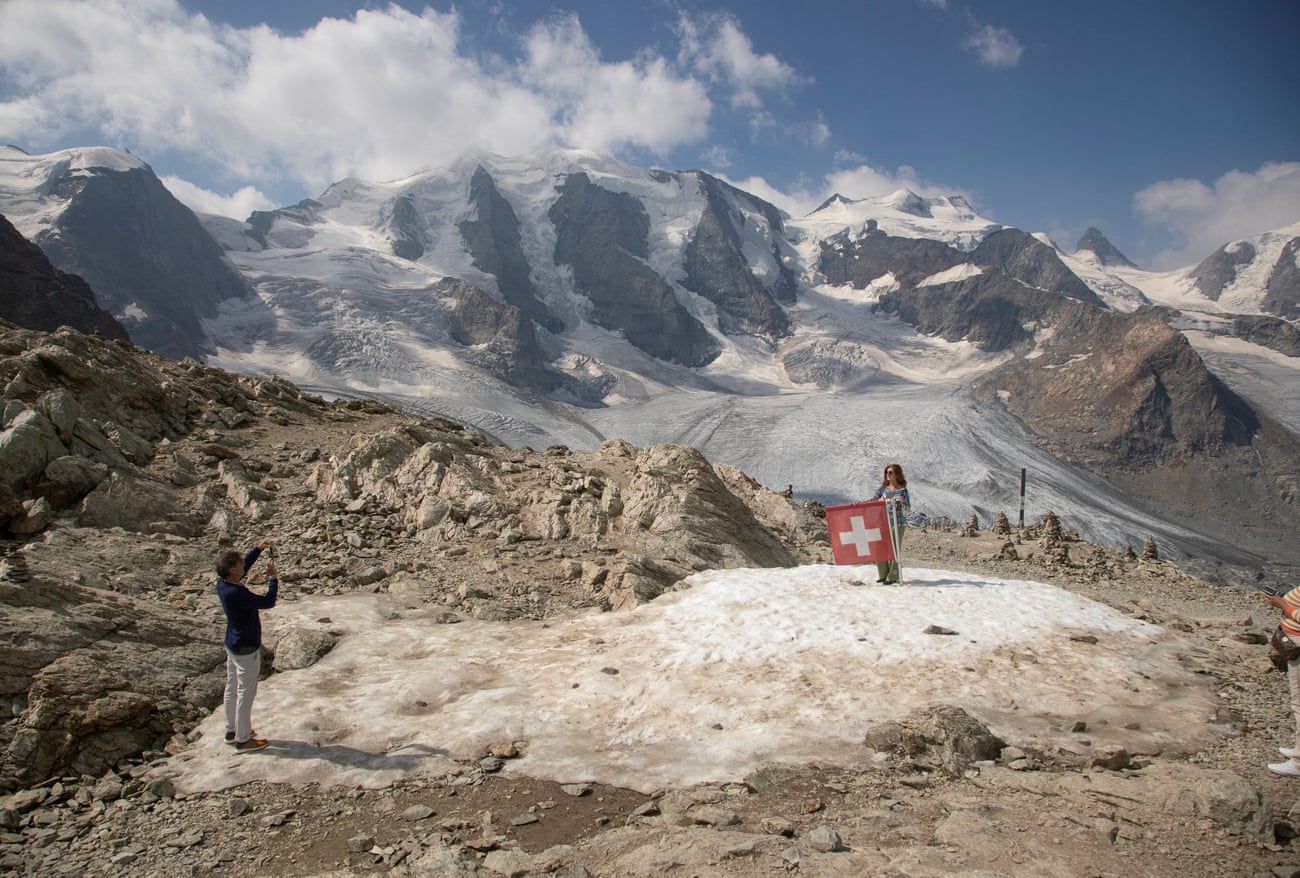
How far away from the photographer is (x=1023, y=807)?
203 inches

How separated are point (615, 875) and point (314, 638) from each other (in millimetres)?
5781

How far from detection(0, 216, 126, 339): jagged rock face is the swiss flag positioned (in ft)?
260

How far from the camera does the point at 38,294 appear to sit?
67.4 meters

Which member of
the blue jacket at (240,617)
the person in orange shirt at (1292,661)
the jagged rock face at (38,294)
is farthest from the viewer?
the jagged rock face at (38,294)

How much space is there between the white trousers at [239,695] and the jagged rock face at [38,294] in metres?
77.6

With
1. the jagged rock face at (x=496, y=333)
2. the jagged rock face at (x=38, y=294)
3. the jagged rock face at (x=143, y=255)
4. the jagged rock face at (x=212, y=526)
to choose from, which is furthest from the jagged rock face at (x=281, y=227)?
the jagged rock face at (x=212, y=526)

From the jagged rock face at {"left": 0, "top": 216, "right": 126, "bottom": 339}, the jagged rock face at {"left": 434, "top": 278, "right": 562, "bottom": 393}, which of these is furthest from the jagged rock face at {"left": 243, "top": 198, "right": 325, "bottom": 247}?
the jagged rock face at {"left": 0, "top": 216, "right": 126, "bottom": 339}

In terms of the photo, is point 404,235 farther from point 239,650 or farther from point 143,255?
point 239,650

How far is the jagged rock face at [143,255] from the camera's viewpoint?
13300 cm

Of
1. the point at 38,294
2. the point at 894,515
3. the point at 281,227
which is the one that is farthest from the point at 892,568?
the point at 281,227

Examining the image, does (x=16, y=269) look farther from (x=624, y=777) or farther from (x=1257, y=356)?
(x=1257, y=356)

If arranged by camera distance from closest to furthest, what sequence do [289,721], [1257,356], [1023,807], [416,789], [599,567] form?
[1023,807] → [416,789] → [289,721] → [599,567] → [1257,356]

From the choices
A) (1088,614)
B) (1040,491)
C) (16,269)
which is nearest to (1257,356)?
(1040,491)

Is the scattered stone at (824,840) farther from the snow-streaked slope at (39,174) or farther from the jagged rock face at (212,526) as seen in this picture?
the snow-streaked slope at (39,174)
